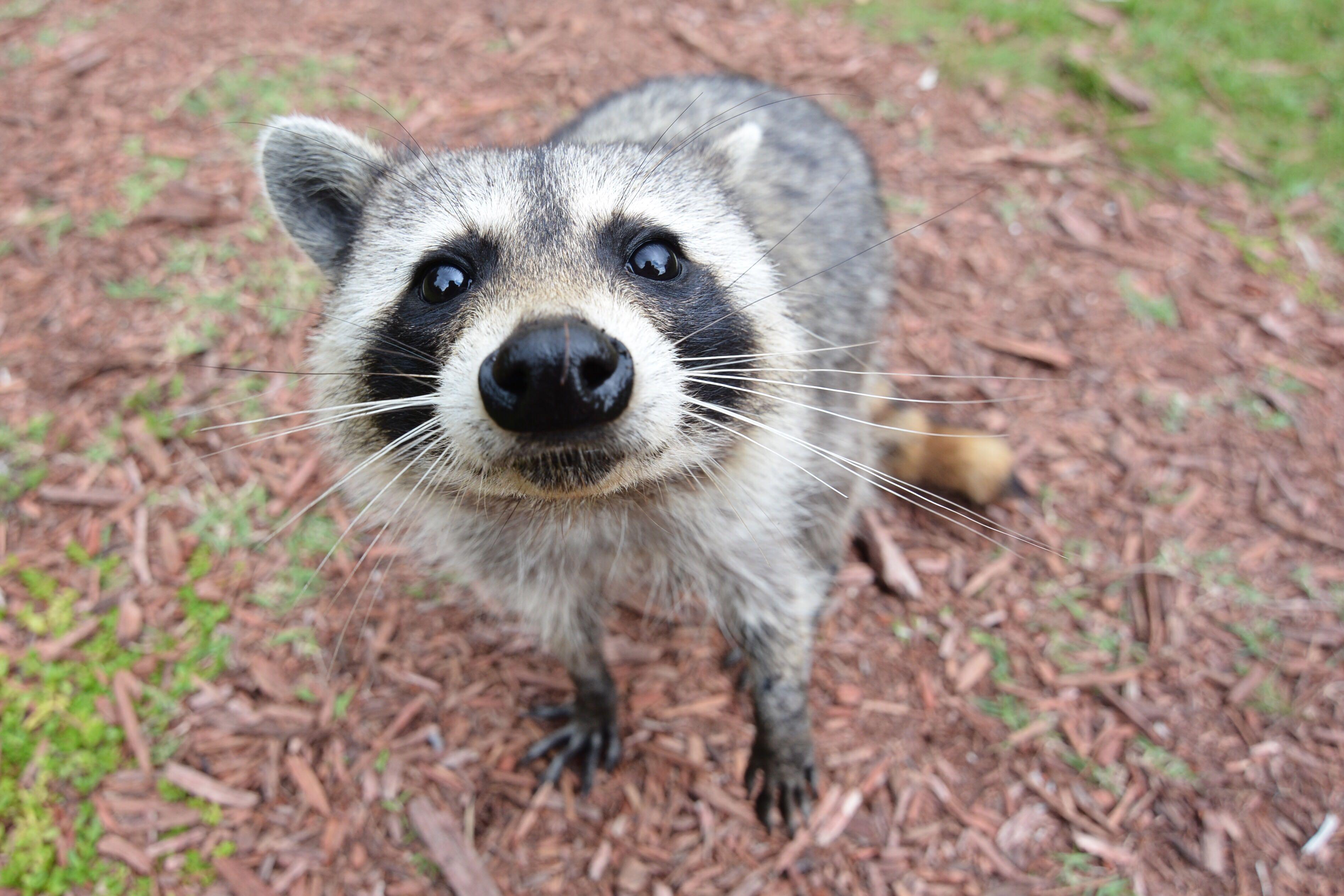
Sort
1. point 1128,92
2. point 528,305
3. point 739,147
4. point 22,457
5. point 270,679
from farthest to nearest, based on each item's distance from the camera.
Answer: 1. point 1128,92
2. point 22,457
3. point 270,679
4. point 739,147
5. point 528,305

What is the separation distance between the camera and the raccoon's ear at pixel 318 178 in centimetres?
229

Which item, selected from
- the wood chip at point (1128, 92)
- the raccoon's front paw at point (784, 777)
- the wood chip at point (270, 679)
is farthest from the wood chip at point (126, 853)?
the wood chip at point (1128, 92)

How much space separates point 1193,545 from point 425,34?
485 centimetres

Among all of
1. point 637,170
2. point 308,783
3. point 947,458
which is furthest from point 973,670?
point 308,783

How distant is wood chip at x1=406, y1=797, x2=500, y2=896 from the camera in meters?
2.62

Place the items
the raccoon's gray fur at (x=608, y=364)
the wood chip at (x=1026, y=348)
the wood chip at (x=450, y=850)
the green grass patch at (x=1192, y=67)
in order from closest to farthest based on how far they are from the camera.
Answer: the raccoon's gray fur at (x=608, y=364) → the wood chip at (x=450, y=850) → the wood chip at (x=1026, y=348) → the green grass patch at (x=1192, y=67)

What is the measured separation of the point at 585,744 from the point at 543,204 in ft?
6.33

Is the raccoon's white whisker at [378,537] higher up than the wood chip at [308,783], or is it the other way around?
the raccoon's white whisker at [378,537]

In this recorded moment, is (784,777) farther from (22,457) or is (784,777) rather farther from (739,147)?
(22,457)

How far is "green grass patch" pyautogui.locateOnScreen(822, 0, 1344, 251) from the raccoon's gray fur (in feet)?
8.08

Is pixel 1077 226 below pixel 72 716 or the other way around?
below

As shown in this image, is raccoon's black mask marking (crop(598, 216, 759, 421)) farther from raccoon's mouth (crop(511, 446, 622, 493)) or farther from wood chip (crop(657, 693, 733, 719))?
wood chip (crop(657, 693, 733, 719))

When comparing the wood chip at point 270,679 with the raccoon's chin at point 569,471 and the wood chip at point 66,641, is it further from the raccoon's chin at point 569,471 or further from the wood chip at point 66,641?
the raccoon's chin at point 569,471

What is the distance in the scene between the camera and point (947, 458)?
3275 mm
